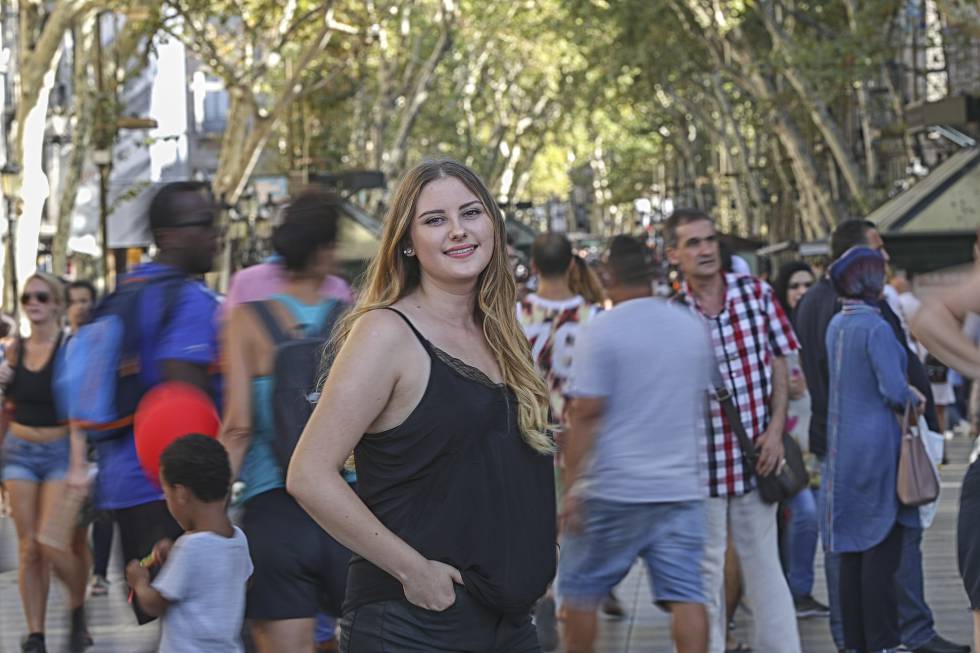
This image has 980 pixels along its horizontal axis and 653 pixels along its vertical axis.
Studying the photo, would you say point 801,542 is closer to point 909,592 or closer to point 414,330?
point 909,592

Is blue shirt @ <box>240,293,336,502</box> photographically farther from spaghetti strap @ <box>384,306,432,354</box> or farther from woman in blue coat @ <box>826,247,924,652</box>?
woman in blue coat @ <box>826,247,924,652</box>

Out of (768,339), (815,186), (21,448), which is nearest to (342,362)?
(768,339)

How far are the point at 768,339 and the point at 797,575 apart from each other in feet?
7.20

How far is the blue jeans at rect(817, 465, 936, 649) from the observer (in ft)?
24.5

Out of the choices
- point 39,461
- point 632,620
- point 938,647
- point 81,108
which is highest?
point 81,108

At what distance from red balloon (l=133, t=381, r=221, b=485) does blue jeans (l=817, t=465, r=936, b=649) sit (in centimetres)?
286

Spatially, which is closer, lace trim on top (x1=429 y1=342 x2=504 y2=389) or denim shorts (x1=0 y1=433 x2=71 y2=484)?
lace trim on top (x1=429 y1=342 x2=504 y2=389)

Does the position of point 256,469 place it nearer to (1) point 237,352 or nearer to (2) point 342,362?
(1) point 237,352

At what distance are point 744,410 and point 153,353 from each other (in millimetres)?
2355

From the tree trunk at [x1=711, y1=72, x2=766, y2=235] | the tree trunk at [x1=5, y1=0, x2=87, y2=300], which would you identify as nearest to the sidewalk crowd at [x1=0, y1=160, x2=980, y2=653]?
the tree trunk at [x1=5, y1=0, x2=87, y2=300]

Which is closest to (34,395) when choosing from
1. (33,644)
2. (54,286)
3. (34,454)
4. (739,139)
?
(34,454)

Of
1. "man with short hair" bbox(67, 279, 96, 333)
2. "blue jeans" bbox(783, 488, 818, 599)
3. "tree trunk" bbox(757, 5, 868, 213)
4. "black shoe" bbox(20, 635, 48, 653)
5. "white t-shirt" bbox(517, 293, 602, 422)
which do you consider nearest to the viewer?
"black shoe" bbox(20, 635, 48, 653)

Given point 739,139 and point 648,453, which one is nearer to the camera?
point 648,453

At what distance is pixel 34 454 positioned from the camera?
8.29 metres
